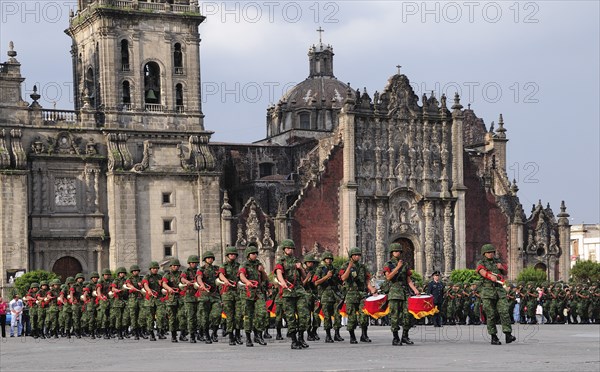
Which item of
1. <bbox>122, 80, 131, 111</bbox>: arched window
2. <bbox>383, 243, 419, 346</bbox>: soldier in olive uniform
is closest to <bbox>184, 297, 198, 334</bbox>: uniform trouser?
<bbox>383, 243, 419, 346</bbox>: soldier in olive uniform

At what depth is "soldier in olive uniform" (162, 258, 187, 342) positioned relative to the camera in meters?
28.1

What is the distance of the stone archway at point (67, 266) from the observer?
57562 millimetres

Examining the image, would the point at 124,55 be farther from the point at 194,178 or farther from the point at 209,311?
the point at 209,311

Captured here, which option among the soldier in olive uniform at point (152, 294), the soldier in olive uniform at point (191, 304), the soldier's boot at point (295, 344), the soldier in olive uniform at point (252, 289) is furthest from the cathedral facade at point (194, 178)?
the soldier's boot at point (295, 344)

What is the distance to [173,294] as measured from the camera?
2819 cm

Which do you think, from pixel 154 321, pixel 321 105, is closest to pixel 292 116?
pixel 321 105

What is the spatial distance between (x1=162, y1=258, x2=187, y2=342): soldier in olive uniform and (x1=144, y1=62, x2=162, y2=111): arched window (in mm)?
32573

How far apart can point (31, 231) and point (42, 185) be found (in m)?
2.19

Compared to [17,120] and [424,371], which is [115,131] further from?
[424,371]

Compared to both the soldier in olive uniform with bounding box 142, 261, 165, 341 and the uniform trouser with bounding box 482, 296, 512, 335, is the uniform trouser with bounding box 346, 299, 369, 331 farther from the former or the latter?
the soldier in olive uniform with bounding box 142, 261, 165, 341

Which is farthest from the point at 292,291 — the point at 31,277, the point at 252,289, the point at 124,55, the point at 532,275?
the point at 532,275

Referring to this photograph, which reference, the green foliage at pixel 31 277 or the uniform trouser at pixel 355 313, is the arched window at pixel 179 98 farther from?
the uniform trouser at pixel 355 313

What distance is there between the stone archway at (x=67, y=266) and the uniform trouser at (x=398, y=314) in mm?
36906

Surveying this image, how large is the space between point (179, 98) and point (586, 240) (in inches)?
2653
